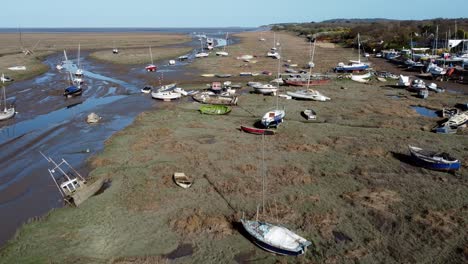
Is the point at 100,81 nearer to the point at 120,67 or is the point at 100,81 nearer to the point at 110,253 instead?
the point at 120,67

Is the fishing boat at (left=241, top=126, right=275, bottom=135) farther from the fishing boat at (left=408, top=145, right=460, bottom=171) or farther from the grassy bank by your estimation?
the fishing boat at (left=408, top=145, right=460, bottom=171)

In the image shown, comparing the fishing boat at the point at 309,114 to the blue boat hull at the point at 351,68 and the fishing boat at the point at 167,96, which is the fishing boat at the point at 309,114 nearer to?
the fishing boat at the point at 167,96

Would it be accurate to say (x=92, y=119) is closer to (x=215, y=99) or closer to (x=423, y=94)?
(x=215, y=99)

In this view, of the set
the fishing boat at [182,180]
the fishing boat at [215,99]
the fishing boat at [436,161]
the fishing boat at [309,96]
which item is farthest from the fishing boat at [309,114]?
the fishing boat at [182,180]

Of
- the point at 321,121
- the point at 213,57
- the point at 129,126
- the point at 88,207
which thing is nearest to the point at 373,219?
the point at 88,207

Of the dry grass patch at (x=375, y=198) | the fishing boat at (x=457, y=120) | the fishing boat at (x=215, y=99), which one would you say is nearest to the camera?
the dry grass patch at (x=375, y=198)
